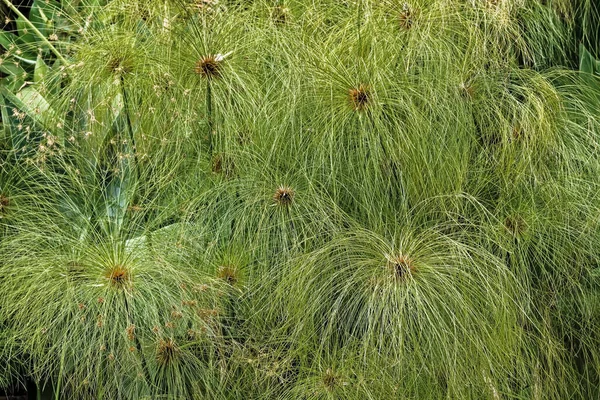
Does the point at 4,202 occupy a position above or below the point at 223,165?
below

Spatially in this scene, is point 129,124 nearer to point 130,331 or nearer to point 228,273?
point 228,273

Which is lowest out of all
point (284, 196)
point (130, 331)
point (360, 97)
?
point (130, 331)

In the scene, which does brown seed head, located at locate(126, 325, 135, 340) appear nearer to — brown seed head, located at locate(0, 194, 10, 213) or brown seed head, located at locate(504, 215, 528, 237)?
brown seed head, located at locate(0, 194, 10, 213)

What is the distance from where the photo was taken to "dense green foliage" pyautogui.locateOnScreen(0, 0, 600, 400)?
1.92 m

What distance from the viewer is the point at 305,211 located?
2041 millimetres

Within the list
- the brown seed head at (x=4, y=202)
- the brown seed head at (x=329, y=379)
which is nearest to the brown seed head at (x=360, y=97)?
the brown seed head at (x=329, y=379)

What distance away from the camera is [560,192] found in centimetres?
212

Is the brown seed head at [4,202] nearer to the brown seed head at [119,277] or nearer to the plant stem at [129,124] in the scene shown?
→ the plant stem at [129,124]

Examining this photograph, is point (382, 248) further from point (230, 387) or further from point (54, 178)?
point (54, 178)

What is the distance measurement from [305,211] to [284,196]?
0.06 metres

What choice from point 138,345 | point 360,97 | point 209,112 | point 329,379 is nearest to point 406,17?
point 360,97

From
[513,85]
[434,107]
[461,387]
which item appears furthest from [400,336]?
[513,85]

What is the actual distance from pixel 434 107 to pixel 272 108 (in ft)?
1.16

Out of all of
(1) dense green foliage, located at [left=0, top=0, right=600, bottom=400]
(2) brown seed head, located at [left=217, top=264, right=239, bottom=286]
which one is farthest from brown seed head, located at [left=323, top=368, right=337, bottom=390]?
(2) brown seed head, located at [left=217, top=264, right=239, bottom=286]
